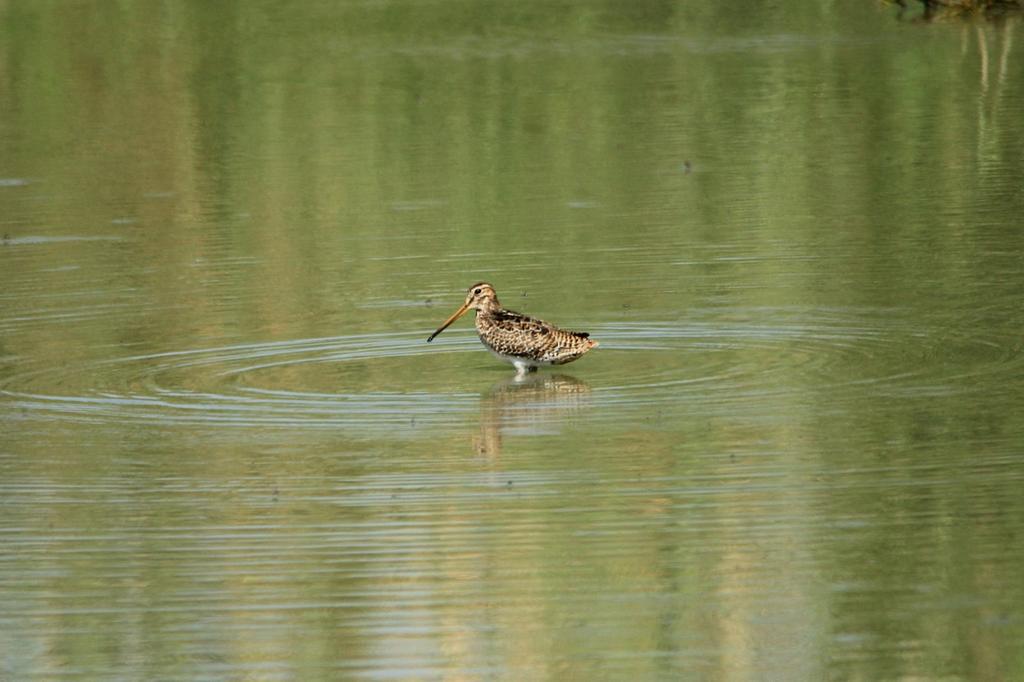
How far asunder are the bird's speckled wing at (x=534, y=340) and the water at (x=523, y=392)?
6.4 inches

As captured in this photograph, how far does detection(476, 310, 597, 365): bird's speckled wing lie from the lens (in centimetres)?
1423

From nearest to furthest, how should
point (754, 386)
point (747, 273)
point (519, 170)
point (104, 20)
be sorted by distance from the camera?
point (754, 386), point (747, 273), point (519, 170), point (104, 20)

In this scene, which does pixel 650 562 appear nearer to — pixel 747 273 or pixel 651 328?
pixel 651 328

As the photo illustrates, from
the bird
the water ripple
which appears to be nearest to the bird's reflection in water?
the water ripple

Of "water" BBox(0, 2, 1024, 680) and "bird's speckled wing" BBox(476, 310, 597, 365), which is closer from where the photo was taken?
"water" BBox(0, 2, 1024, 680)

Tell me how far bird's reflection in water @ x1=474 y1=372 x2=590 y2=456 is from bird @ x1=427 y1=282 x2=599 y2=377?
0.42 ft

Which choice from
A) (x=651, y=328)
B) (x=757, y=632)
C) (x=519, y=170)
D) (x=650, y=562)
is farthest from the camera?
(x=519, y=170)

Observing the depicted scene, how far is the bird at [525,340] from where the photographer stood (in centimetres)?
1425

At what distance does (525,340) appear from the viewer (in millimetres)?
14336

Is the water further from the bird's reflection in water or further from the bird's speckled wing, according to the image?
the bird's speckled wing

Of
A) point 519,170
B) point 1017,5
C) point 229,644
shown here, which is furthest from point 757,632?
point 1017,5

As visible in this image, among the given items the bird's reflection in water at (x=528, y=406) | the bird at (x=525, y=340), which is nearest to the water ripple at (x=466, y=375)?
the bird's reflection in water at (x=528, y=406)

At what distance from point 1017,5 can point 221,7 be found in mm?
16371

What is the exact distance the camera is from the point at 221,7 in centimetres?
4784
